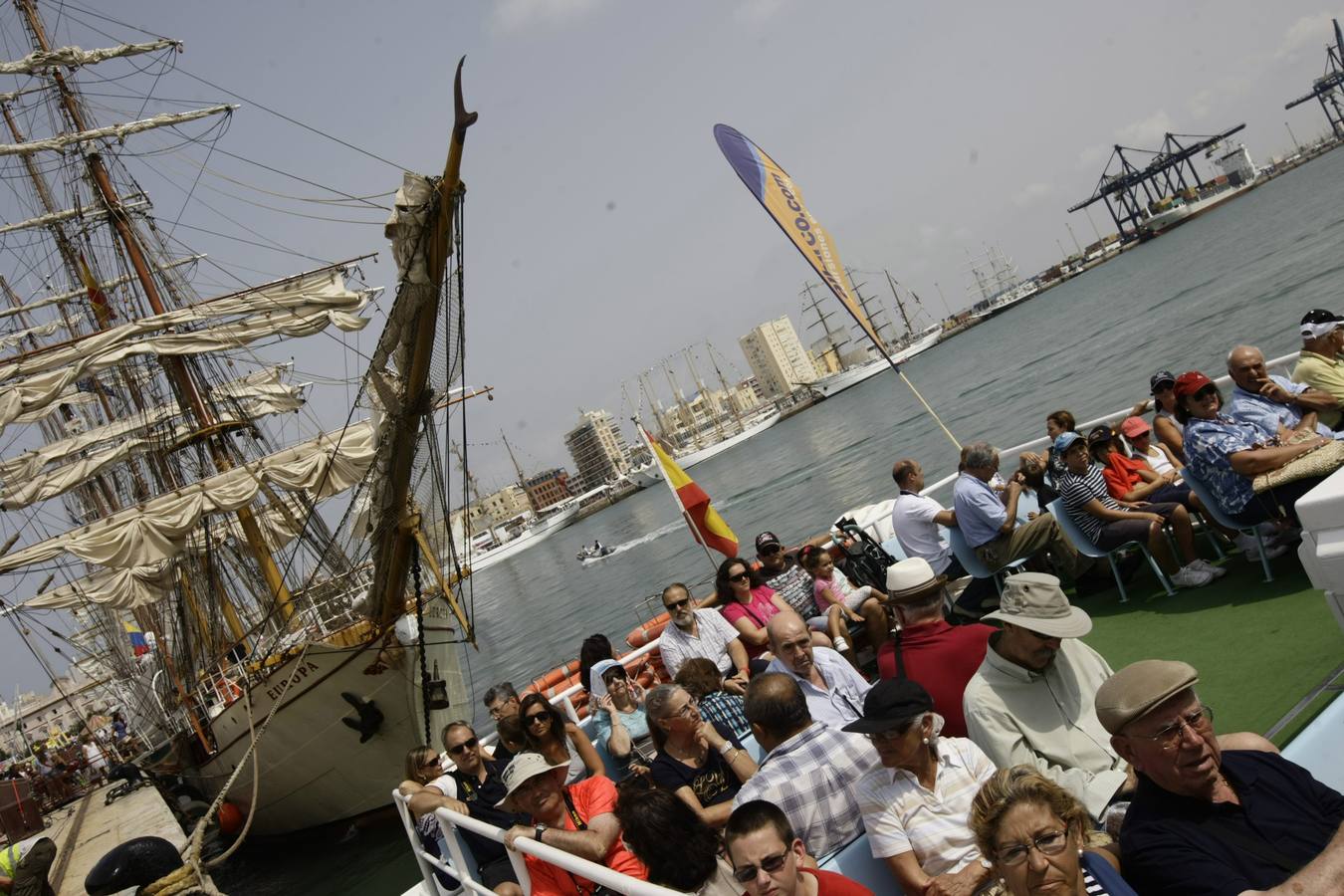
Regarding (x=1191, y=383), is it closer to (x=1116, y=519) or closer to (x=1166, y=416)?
(x=1116, y=519)

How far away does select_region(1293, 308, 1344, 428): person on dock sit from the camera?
21.0 feet

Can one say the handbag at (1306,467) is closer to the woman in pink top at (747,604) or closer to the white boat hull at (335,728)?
the woman in pink top at (747,604)

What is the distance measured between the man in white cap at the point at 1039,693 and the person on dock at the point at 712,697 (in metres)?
1.72

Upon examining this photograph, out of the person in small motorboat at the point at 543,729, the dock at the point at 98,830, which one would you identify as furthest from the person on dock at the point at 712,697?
the dock at the point at 98,830

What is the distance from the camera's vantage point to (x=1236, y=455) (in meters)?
5.39

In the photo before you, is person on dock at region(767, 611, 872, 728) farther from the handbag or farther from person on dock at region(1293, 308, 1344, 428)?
person on dock at region(1293, 308, 1344, 428)

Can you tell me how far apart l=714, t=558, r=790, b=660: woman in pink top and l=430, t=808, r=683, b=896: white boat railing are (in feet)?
8.29

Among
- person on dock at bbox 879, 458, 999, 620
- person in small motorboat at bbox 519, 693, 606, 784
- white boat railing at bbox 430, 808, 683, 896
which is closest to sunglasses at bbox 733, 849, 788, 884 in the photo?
white boat railing at bbox 430, 808, 683, 896

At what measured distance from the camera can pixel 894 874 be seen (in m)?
3.17

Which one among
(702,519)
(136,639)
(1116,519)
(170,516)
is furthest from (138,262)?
(1116,519)

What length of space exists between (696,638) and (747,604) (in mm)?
528

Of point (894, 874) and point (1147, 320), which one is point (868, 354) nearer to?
point (1147, 320)

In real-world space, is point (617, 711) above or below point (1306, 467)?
above

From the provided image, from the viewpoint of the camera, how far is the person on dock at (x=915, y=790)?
3.12 m
